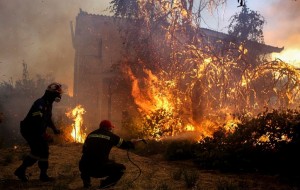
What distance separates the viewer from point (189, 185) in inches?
284

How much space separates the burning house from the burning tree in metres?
6.06

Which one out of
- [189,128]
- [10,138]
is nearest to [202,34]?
[189,128]

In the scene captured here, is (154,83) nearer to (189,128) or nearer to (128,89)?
(189,128)

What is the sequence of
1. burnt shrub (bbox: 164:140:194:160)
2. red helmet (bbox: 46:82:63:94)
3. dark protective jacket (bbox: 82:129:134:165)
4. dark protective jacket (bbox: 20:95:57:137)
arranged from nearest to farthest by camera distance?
dark protective jacket (bbox: 82:129:134:165), dark protective jacket (bbox: 20:95:57:137), red helmet (bbox: 46:82:63:94), burnt shrub (bbox: 164:140:194:160)

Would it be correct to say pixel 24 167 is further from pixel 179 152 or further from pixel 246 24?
pixel 246 24

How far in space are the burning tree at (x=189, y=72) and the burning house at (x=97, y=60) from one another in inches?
238

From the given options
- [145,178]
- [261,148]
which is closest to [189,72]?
[261,148]

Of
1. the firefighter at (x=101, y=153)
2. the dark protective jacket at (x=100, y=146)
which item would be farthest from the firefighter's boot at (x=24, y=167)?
the dark protective jacket at (x=100, y=146)

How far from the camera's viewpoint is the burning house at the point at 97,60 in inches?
885

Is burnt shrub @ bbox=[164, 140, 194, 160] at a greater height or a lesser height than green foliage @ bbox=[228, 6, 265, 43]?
lesser

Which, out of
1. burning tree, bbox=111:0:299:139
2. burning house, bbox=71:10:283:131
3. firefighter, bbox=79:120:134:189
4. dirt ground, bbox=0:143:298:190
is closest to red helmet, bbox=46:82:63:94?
firefighter, bbox=79:120:134:189

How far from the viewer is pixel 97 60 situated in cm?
2338

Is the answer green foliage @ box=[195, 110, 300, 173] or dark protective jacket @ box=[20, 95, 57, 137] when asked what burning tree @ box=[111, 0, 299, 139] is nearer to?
green foliage @ box=[195, 110, 300, 173]

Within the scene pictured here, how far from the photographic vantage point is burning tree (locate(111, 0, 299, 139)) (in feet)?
49.0
